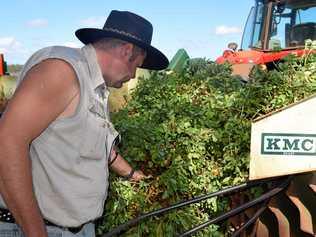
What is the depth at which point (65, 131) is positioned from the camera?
1852 mm

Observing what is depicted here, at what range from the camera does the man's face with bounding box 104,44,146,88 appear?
6.84 ft

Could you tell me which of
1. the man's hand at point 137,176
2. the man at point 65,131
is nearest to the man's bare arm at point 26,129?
the man at point 65,131

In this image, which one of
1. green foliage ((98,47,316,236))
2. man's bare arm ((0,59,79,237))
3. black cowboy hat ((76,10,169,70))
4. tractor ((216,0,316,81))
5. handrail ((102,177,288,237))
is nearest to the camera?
man's bare arm ((0,59,79,237))

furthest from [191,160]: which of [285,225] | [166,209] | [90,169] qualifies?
[90,169]

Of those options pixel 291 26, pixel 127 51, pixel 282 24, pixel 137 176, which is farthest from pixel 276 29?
pixel 127 51

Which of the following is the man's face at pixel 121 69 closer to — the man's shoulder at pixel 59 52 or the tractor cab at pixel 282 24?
the man's shoulder at pixel 59 52

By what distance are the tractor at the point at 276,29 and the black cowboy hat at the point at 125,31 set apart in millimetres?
4889

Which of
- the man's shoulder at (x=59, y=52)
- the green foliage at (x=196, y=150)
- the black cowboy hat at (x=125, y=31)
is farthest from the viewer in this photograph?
the green foliage at (x=196, y=150)

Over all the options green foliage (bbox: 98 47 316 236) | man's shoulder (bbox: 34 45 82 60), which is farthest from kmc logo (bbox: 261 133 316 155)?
man's shoulder (bbox: 34 45 82 60)

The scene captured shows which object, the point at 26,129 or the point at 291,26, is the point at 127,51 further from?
the point at 291,26

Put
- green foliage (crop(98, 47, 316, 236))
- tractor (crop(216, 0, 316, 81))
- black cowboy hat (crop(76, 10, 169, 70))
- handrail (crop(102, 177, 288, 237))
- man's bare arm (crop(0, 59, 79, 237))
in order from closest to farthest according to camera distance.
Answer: man's bare arm (crop(0, 59, 79, 237)) < black cowboy hat (crop(76, 10, 169, 70)) < handrail (crop(102, 177, 288, 237)) < green foliage (crop(98, 47, 316, 236)) < tractor (crop(216, 0, 316, 81))

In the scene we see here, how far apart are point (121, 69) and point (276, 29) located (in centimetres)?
617

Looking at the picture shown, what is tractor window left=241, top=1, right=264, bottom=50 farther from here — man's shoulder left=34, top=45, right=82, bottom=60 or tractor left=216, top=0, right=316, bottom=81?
man's shoulder left=34, top=45, right=82, bottom=60

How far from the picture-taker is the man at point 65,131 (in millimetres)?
1715
